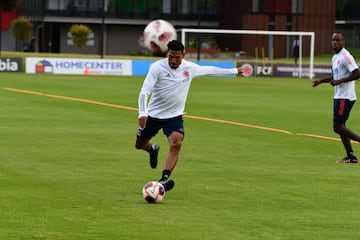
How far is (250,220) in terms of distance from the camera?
1048 centimetres

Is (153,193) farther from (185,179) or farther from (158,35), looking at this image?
(158,35)

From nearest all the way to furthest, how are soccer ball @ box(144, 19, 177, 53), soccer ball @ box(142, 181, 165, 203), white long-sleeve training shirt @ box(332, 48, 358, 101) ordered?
soccer ball @ box(142, 181, 165, 203), white long-sleeve training shirt @ box(332, 48, 358, 101), soccer ball @ box(144, 19, 177, 53)

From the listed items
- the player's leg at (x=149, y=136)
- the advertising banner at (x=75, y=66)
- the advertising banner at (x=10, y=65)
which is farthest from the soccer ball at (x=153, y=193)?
the advertising banner at (x=10, y=65)

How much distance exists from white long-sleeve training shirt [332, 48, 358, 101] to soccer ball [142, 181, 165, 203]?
231 inches

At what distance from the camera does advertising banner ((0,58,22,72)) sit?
54.0 meters

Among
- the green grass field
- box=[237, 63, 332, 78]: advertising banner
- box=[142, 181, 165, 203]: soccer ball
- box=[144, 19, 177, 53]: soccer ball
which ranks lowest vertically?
box=[237, 63, 332, 78]: advertising banner

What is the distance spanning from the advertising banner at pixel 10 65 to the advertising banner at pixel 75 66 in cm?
57

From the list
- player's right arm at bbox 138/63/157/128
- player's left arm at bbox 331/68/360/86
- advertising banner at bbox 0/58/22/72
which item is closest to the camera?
player's right arm at bbox 138/63/157/128

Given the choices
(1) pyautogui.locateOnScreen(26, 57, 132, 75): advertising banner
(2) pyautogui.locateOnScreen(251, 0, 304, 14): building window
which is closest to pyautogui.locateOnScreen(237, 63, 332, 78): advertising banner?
(1) pyautogui.locateOnScreen(26, 57, 132, 75): advertising banner

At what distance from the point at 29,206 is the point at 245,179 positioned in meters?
3.83

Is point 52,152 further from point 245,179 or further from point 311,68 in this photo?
point 311,68

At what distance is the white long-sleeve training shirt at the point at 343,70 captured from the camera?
16438 mm

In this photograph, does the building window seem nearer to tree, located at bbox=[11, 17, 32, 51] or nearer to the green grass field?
tree, located at bbox=[11, 17, 32, 51]

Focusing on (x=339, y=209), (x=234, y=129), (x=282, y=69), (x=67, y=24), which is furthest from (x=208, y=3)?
(x=339, y=209)
